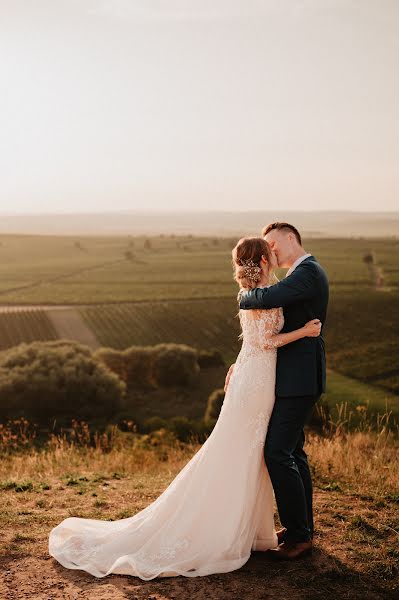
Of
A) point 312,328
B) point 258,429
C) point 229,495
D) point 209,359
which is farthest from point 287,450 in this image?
point 209,359

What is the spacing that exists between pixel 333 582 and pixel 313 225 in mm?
168100

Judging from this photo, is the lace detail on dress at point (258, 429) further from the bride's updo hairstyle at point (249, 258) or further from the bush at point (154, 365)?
the bush at point (154, 365)

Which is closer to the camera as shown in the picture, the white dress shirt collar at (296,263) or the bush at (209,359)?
the white dress shirt collar at (296,263)

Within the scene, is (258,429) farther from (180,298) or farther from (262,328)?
(180,298)

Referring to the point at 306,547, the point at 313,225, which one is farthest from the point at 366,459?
the point at 313,225

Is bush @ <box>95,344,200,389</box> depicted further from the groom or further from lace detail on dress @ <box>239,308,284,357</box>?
lace detail on dress @ <box>239,308,284,357</box>

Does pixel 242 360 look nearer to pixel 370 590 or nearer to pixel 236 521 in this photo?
pixel 236 521

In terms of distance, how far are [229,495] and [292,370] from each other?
39.2 inches

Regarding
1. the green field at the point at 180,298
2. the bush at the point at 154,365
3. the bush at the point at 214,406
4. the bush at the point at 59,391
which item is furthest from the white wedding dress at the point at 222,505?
the bush at the point at 154,365

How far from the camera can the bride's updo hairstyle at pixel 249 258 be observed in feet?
14.0

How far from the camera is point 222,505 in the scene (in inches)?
173

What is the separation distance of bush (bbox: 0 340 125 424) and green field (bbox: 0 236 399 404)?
1203cm


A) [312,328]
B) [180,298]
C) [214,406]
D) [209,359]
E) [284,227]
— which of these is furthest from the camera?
[180,298]

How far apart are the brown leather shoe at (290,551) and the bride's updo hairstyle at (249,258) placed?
6.26 ft
